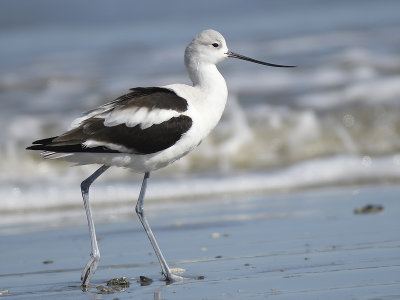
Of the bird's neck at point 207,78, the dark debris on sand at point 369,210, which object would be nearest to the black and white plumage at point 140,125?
the bird's neck at point 207,78

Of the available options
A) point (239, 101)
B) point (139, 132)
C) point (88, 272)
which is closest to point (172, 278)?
point (88, 272)

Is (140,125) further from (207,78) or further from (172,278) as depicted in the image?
(172,278)

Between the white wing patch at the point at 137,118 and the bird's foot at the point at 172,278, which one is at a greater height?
the white wing patch at the point at 137,118

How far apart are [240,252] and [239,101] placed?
690 cm

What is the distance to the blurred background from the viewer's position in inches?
376

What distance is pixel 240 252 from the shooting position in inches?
253

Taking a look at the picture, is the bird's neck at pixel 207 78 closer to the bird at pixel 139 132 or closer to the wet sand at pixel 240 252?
the bird at pixel 139 132

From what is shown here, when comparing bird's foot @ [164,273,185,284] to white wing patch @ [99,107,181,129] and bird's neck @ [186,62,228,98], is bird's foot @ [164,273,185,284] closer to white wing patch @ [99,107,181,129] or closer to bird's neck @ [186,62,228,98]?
white wing patch @ [99,107,181,129]

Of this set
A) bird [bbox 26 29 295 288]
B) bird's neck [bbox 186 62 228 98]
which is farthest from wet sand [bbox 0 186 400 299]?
bird's neck [bbox 186 62 228 98]

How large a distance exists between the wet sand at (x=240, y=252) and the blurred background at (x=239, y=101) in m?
0.87

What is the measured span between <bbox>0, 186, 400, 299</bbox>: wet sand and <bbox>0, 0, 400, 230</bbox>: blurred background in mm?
867

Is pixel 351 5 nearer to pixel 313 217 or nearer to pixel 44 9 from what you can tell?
pixel 44 9

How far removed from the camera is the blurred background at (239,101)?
31.3 feet

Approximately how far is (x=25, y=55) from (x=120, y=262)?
14762 millimetres
